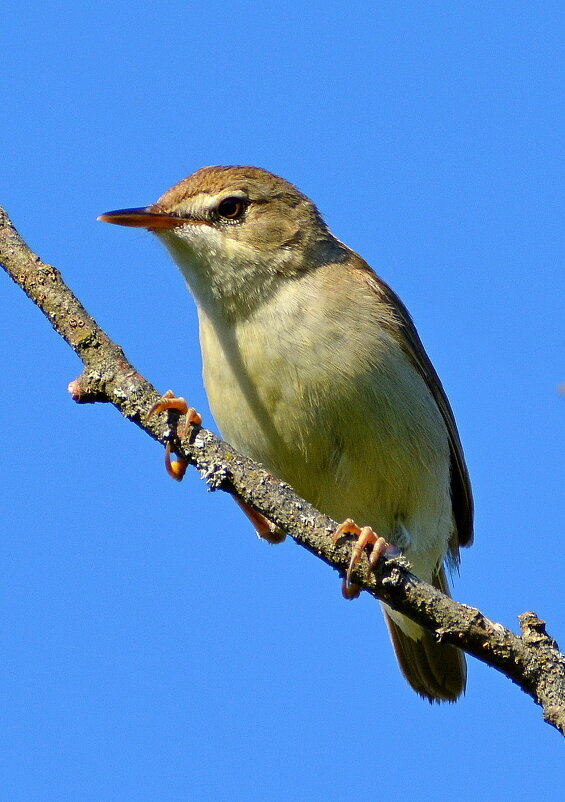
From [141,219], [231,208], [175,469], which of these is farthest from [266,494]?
[231,208]

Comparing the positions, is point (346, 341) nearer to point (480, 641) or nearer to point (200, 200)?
point (200, 200)

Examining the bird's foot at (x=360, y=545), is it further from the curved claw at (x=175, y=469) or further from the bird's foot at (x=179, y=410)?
the curved claw at (x=175, y=469)

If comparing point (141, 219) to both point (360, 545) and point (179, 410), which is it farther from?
point (360, 545)

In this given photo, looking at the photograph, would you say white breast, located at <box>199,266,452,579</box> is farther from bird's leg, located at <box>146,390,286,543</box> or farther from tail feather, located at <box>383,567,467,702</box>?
tail feather, located at <box>383,567,467,702</box>

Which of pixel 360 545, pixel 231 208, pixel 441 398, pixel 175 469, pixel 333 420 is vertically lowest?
pixel 360 545

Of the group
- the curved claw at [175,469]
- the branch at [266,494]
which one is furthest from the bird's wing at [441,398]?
the branch at [266,494]

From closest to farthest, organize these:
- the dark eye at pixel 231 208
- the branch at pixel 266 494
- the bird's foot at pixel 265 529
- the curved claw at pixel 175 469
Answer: the branch at pixel 266 494
the curved claw at pixel 175 469
the dark eye at pixel 231 208
the bird's foot at pixel 265 529
